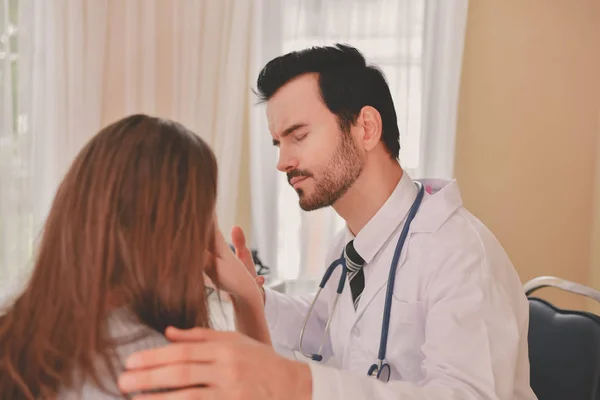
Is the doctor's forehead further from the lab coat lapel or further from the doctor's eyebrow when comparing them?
the lab coat lapel

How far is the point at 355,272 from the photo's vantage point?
1465mm

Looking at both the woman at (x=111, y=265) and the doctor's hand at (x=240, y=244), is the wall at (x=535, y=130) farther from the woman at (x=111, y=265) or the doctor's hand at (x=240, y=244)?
the woman at (x=111, y=265)

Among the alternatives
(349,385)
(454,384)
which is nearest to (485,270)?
(454,384)

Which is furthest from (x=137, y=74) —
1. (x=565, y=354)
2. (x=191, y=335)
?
(x=191, y=335)

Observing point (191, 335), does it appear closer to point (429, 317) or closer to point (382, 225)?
point (429, 317)

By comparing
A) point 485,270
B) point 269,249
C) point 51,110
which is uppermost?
point 51,110

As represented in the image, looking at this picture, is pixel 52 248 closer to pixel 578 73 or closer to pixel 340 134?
pixel 340 134

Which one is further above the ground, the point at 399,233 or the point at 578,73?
the point at 578,73

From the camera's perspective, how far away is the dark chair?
1260mm

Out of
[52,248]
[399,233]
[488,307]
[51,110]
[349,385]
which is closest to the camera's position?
[52,248]

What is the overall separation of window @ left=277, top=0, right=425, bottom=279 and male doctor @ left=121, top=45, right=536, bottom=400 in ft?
3.59

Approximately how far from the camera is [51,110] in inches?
104

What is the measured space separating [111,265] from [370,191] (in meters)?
0.77

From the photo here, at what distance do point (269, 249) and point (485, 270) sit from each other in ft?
5.52
